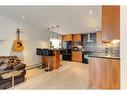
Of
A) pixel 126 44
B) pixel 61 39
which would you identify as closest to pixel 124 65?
pixel 126 44

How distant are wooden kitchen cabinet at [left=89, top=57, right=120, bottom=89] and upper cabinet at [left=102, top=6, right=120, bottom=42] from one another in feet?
1.79

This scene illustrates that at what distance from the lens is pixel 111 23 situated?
269 centimetres

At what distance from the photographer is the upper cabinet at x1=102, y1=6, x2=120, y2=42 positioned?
2.59m

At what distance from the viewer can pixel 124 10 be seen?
68 cm

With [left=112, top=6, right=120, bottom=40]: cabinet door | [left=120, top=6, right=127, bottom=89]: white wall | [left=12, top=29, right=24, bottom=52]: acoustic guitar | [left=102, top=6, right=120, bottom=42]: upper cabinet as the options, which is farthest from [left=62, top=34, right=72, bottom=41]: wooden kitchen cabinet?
[left=120, top=6, right=127, bottom=89]: white wall

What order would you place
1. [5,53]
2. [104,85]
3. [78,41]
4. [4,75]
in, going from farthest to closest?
[78,41]
[5,53]
[4,75]
[104,85]

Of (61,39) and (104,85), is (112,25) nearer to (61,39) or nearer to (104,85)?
(104,85)

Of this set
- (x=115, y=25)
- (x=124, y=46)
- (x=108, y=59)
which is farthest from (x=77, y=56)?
(x=124, y=46)

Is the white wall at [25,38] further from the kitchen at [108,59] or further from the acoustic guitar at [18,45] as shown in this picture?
the kitchen at [108,59]

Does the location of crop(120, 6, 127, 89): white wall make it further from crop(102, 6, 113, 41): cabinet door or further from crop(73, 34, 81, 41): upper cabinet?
crop(73, 34, 81, 41): upper cabinet

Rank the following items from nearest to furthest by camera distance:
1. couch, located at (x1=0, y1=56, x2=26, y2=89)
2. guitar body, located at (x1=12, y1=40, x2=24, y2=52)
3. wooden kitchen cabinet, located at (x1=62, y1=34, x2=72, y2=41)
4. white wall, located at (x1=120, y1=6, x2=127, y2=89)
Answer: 1. white wall, located at (x1=120, y1=6, x2=127, y2=89)
2. couch, located at (x1=0, y1=56, x2=26, y2=89)
3. guitar body, located at (x1=12, y1=40, x2=24, y2=52)
4. wooden kitchen cabinet, located at (x1=62, y1=34, x2=72, y2=41)

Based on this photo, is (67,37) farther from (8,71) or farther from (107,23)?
(107,23)

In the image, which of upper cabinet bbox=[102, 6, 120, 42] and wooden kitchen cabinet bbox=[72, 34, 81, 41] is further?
wooden kitchen cabinet bbox=[72, 34, 81, 41]
